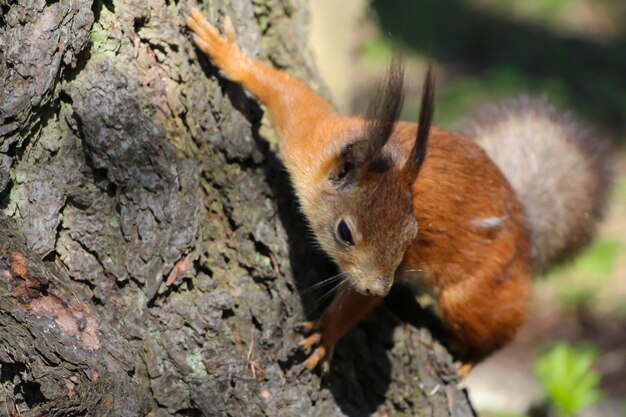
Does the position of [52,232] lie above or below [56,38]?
below

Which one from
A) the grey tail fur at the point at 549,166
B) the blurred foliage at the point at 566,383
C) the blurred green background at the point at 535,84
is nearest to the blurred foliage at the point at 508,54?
the blurred green background at the point at 535,84

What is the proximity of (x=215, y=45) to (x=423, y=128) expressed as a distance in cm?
70

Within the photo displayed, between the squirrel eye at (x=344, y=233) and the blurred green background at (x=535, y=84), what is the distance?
5.58 ft

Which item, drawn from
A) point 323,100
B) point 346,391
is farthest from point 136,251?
point 323,100

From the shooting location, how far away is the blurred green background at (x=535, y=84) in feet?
14.8

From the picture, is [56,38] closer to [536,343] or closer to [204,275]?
[204,275]

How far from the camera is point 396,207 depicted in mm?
2564

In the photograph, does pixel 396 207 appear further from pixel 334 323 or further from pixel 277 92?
pixel 277 92

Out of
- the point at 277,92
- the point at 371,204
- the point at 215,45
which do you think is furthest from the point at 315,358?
the point at 215,45

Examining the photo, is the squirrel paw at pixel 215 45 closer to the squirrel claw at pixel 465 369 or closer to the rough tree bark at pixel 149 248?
the rough tree bark at pixel 149 248

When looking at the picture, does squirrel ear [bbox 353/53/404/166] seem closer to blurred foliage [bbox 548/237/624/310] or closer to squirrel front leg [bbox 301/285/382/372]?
squirrel front leg [bbox 301/285/382/372]

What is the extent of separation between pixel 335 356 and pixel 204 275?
1.72 feet

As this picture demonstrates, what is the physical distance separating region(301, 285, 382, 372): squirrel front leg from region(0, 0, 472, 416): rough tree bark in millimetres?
53

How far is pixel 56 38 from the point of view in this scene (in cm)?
211
